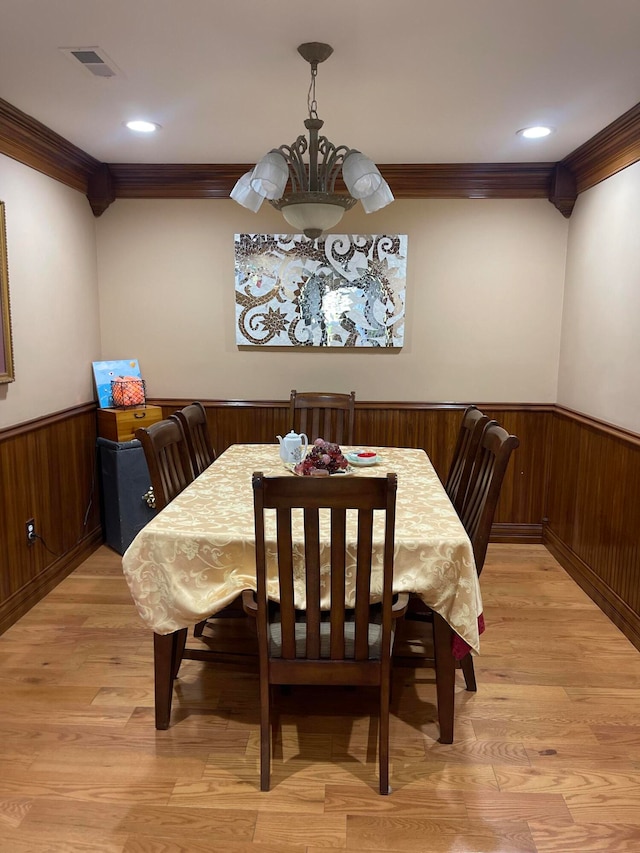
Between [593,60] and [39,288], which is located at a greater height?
[593,60]

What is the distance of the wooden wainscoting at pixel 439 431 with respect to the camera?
159 inches

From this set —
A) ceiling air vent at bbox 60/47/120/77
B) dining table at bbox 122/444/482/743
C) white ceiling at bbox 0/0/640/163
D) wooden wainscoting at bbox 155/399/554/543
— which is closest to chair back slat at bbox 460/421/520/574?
dining table at bbox 122/444/482/743

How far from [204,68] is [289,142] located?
3.33 feet

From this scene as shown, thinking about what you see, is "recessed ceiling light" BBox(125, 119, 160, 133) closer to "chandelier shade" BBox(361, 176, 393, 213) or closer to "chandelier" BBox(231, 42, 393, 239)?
"chandelier" BBox(231, 42, 393, 239)

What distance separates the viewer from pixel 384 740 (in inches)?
74.2

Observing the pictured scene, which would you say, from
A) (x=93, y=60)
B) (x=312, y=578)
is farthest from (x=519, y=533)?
(x=93, y=60)

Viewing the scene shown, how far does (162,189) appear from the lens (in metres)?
3.89

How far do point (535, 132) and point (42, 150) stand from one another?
2512mm

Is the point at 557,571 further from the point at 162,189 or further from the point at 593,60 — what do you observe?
the point at 162,189

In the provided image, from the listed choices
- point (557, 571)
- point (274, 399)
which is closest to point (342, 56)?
point (274, 399)

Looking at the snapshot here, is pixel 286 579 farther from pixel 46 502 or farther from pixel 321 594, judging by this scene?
pixel 46 502

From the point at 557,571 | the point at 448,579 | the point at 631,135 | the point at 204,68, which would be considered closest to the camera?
the point at 448,579

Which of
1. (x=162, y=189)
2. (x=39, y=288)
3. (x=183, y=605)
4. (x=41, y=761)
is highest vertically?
(x=162, y=189)

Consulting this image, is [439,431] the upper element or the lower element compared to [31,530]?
upper
